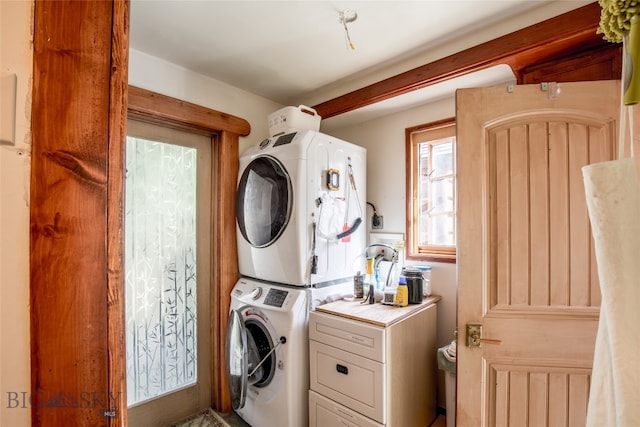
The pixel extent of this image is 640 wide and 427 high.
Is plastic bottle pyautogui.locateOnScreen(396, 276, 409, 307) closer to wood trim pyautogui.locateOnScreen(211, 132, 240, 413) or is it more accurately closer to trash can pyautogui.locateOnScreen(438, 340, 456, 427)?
trash can pyautogui.locateOnScreen(438, 340, 456, 427)

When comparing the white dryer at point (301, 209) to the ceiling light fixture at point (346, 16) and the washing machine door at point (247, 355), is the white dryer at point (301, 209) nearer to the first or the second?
the washing machine door at point (247, 355)

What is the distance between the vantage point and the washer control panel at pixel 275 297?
1.78 metres

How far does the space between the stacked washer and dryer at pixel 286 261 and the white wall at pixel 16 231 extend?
133 cm

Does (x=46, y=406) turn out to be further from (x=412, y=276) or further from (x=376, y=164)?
(x=376, y=164)

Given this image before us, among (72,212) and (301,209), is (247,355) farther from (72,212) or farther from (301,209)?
(72,212)

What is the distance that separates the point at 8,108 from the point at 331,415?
5.98 ft

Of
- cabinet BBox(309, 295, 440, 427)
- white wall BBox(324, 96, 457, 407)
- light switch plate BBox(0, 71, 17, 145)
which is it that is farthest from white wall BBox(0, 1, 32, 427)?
white wall BBox(324, 96, 457, 407)

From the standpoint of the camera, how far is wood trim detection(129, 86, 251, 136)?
1.76 metres

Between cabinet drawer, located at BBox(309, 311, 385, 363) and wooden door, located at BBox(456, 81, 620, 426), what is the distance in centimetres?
38

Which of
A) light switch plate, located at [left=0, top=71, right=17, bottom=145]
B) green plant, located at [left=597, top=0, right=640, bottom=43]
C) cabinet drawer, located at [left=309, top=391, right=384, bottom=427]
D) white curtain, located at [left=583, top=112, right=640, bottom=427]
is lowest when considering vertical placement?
cabinet drawer, located at [left=309, top=391, right=384, bottom=427]

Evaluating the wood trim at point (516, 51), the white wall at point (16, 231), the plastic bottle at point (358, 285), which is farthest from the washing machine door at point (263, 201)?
the white wall at point (16, 231)

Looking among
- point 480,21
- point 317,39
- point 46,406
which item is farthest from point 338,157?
point 46,406

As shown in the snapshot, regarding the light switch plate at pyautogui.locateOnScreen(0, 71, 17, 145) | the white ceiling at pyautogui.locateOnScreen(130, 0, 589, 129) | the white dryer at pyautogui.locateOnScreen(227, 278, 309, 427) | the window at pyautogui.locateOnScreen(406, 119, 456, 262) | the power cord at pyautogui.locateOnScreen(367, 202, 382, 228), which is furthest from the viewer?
the power cord at pyautogui.locateOnScreen(367, 202, 382, 228)

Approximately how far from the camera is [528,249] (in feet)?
4.03
